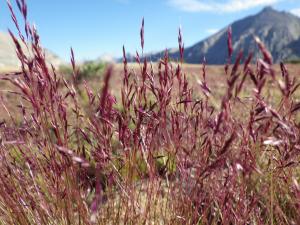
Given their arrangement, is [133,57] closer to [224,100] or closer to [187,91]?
[187,91]

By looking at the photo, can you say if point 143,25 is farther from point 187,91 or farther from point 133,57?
point 187,91

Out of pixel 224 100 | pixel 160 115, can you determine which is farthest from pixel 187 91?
pixel 224 100

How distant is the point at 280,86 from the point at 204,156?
2.38 feet

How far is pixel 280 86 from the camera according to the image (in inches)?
32.0

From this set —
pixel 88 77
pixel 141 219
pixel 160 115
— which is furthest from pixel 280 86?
pixel 88 77

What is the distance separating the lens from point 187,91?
163 cm

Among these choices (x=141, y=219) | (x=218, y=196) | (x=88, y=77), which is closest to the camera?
(x=218, y=196)

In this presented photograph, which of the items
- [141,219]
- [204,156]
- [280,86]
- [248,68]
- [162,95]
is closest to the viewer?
[280,86]

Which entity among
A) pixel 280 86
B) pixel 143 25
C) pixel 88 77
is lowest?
pixel 88 77

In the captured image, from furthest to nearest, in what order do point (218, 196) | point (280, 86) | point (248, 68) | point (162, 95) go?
point (218, 196) → point (162, 95) → point (248, 68) → point (280, 86)

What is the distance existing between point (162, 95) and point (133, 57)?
35 cm

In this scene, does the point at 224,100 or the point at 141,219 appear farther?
the point at 141,219

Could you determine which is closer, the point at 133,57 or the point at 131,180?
the point at 131,180

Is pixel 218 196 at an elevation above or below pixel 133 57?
below
